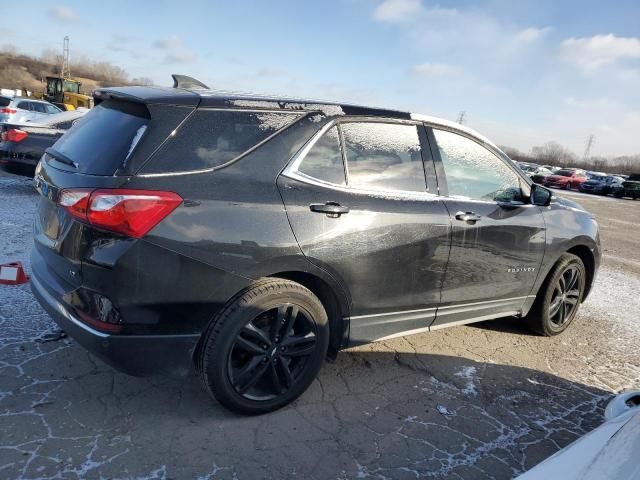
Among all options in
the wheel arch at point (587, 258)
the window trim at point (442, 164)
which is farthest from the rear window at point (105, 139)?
the wheel arch at point (587, 258)

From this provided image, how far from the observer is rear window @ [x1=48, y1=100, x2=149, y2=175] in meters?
2.49

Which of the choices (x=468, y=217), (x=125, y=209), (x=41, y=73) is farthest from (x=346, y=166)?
(x=41, y=73)

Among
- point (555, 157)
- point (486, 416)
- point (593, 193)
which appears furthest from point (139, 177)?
point (555, 157)

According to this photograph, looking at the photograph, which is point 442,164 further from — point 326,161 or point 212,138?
point 212,138

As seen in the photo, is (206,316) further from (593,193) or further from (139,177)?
(593,193)

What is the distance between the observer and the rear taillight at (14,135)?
7945mm

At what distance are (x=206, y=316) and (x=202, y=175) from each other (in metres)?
0.72

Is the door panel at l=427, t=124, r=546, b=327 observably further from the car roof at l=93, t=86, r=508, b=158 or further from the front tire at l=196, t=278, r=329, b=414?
the front tire at l=196, t=278, r=329, b=414

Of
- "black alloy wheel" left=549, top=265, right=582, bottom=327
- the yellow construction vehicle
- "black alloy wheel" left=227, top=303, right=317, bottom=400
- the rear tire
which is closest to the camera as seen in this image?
"black alloy wheel" left=227, top=303, right=317, bottom=400

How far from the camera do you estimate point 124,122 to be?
2654mm

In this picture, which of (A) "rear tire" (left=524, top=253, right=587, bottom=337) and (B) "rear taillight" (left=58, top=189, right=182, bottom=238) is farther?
(A) "rear tire" (left=524, top=253, right=587, bottom=337)

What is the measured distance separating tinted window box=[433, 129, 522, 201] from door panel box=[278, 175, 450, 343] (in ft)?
1.06

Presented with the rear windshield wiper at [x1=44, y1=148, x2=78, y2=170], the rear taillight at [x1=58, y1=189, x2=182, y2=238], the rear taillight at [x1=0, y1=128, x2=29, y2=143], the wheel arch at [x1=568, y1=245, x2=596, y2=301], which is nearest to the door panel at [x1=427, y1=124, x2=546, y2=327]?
the wheel arch at [x1=568, y1=245, x2=596, y2=301]

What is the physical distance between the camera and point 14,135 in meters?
7.96
